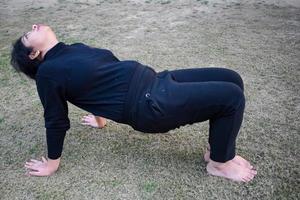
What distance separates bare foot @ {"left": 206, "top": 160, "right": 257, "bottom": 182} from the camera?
212 centimetres

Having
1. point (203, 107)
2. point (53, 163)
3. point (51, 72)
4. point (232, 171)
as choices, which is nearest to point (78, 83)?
point (51, 72)

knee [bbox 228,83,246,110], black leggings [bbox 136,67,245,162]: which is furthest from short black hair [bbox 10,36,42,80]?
knee [bbox 228,83,246,110]

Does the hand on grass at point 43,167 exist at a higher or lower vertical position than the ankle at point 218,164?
lower

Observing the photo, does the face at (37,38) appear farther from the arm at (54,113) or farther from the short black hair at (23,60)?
the arm at (54,113)

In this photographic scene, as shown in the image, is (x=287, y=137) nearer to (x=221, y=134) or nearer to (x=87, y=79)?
(x=221, y=134)

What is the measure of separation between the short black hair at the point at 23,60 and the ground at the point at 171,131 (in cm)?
58

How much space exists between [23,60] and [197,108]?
902mm

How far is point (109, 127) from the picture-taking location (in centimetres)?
265

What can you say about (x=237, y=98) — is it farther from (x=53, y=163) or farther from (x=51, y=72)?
(x=53, y=163)

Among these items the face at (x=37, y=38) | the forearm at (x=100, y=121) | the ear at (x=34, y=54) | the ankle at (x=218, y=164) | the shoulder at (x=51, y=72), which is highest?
the face at (x=37, y=38)

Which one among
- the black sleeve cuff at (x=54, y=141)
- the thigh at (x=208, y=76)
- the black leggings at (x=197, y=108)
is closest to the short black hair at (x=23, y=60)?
the black sleeve cuff at (x=54, y=141)

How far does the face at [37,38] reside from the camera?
202 centimetres

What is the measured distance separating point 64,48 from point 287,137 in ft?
4.64

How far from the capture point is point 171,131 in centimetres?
259
